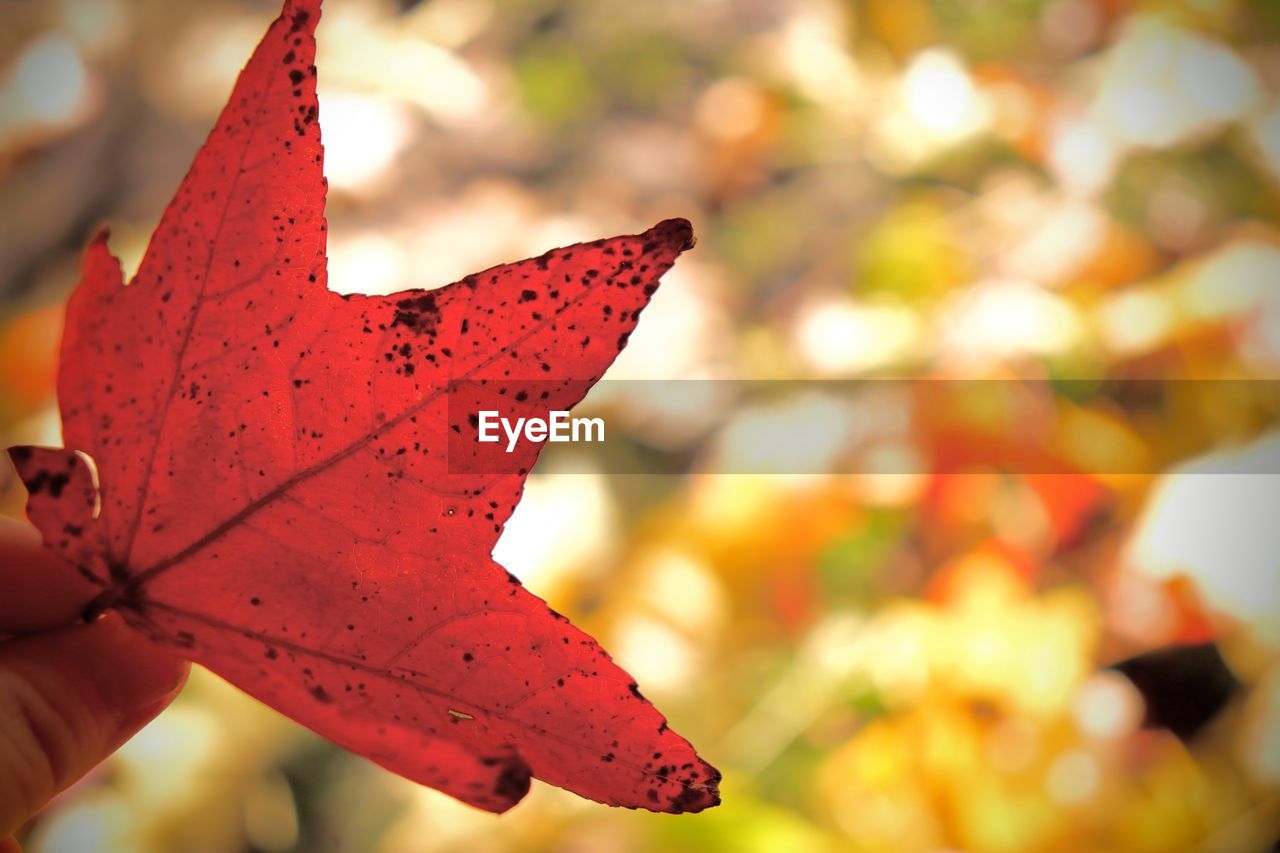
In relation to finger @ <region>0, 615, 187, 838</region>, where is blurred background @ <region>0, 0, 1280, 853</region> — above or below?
above

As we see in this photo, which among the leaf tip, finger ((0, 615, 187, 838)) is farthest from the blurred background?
the leaf tip

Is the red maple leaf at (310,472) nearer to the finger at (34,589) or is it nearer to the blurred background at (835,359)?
the finger at (34,589)

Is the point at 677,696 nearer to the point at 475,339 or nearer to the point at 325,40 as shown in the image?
the point at 475,339

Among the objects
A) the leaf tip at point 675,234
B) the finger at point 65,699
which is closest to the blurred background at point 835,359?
the finger at point 65,699

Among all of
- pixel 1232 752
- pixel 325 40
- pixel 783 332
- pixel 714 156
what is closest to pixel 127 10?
pixel 325 40

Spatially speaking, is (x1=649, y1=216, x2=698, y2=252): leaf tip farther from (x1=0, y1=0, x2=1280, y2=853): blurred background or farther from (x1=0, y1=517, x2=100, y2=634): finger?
(x1=0, y1=0, x2=1280, y2=853): blurred background

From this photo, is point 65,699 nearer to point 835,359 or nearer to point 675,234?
point 675,234

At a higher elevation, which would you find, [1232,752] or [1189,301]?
[1189,301]
